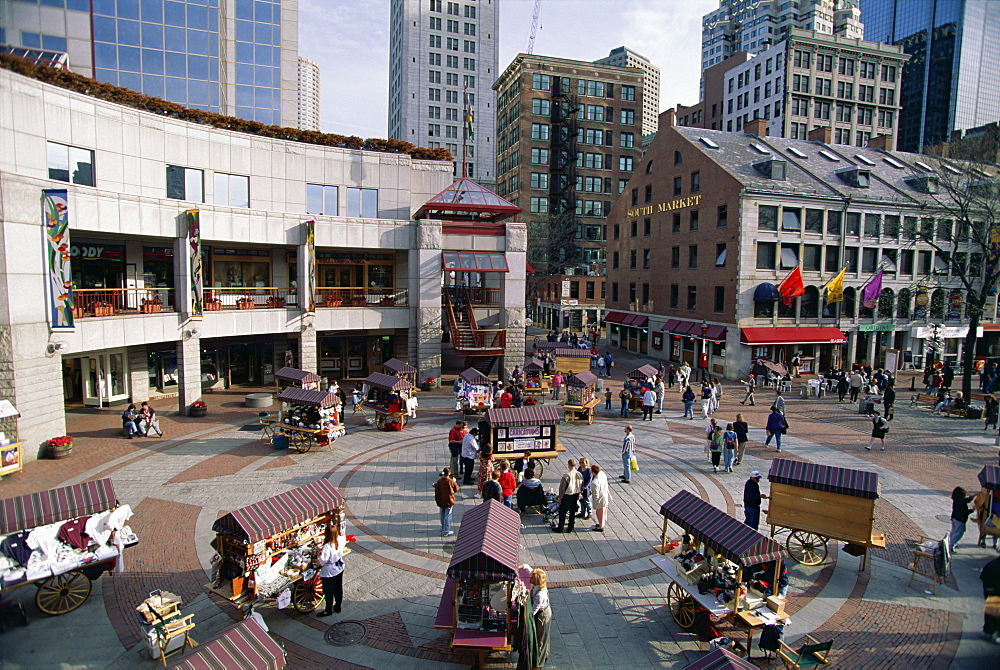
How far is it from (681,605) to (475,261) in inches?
1021

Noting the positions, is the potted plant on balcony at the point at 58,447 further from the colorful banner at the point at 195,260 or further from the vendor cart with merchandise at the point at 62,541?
the vendor cart with merchandise at the point at 62,541

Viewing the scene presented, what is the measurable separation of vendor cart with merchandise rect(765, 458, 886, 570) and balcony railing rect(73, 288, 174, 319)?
24.9 metres

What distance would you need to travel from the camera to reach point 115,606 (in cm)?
1110

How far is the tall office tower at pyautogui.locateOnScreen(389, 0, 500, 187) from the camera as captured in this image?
10594 cm

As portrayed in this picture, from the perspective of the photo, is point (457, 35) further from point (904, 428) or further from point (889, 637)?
point (889, 637)

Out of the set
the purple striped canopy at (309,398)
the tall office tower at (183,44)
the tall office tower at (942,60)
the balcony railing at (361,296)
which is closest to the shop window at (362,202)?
the balcony railing at (361,296)

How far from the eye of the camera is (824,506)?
41.7 ft

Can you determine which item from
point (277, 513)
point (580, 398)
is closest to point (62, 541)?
point (277, 513)

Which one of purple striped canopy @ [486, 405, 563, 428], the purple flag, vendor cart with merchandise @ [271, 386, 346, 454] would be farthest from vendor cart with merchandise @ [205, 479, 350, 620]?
the purple flag

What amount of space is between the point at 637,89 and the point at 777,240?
54707 millimetres

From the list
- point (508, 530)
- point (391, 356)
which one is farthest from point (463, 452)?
point (391, 356)

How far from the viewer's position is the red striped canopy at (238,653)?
689 cm

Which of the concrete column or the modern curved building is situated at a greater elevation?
the modern curved building

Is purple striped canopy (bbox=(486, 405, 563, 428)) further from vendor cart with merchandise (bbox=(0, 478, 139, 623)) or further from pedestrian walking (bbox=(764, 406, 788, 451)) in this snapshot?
vendor cart with merchandise (bbox=(0, 478, 139, 623))
